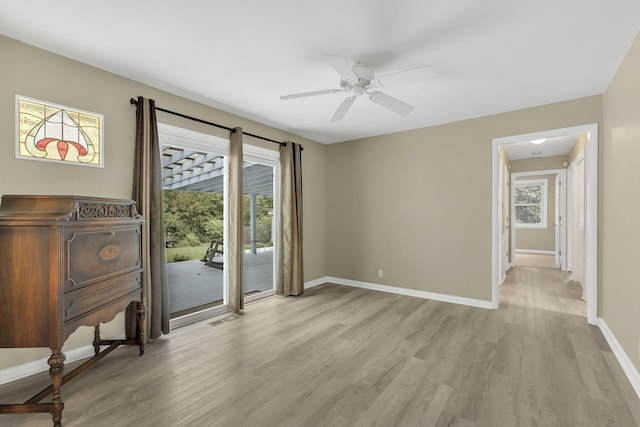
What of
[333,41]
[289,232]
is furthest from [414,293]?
[333,41]

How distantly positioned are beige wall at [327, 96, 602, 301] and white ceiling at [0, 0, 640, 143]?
0.80 meters

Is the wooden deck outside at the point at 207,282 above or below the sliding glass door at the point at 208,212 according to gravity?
below

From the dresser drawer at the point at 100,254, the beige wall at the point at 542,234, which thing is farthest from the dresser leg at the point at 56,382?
the beige wall at the point at 542,234

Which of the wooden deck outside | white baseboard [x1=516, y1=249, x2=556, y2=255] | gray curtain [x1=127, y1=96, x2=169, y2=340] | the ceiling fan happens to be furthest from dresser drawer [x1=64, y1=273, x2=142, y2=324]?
white baseboard [x1=516, y1=249, x2=556, y2=255]

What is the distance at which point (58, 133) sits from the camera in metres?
2.44

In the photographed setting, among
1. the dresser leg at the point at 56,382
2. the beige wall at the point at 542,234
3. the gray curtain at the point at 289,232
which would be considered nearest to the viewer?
the dresser leg at the point at 56,382

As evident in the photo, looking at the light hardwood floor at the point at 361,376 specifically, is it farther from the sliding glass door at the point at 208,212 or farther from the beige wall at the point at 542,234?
the beige wall at the point at 542,234

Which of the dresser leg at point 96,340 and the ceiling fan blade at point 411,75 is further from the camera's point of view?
the dresser leg at point 96,340

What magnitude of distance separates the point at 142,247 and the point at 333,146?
3.66m

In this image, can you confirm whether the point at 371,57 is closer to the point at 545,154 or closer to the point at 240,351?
the point at 240,351

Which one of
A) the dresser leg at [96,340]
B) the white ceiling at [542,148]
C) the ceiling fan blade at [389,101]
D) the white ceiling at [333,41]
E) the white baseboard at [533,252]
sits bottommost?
the white baseboard at [533,252]

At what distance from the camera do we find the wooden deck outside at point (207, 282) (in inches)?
164

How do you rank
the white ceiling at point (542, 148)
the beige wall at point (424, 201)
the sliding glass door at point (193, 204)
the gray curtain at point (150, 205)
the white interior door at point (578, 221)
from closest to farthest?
the gray curtain at point (150, 205), the sliding glass door at point (193, 204), the beige wall at point (424, 201), the white interior door at point (578, 221), the white ceiling at point (542, 148)

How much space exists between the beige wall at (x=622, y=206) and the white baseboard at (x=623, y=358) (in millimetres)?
50
